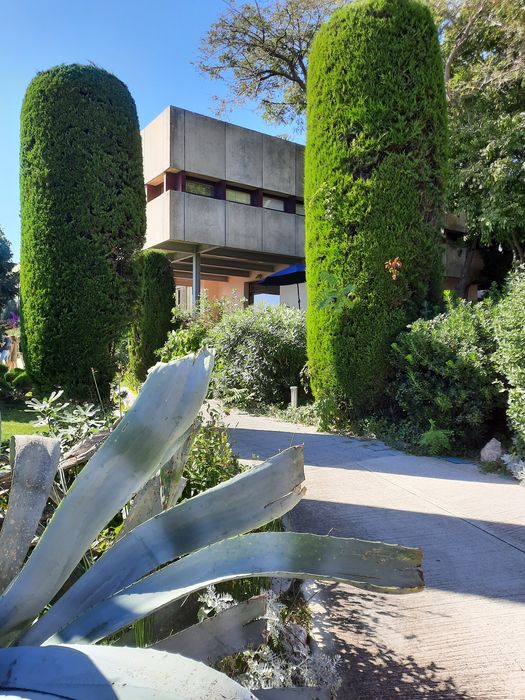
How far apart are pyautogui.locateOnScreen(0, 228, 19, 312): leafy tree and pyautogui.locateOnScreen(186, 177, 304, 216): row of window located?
25.0 feet

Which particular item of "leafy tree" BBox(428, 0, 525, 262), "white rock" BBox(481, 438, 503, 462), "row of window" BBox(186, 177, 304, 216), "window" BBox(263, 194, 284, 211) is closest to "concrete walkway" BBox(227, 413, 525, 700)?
"white rock" BBox(481, 438, 503, 462)

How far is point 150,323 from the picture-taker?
41.1 feet

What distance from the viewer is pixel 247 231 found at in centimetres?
1580

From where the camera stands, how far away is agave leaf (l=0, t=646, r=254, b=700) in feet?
2.29

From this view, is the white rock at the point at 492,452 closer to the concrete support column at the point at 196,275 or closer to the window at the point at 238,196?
the concrete support column at the point at 196,275

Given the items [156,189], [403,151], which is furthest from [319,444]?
[156,189]

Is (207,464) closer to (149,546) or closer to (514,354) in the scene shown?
(149,546)

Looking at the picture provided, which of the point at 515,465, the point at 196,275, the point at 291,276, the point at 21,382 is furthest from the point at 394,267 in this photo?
the point at 196,275

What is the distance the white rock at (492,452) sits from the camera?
16.6 ft

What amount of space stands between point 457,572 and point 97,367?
5707 mm

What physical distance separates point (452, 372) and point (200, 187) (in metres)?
12.1

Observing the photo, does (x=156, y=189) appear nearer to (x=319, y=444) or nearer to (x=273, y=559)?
(x=319, y=444)

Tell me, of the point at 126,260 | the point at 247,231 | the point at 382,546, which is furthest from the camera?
A: the point at 247,231

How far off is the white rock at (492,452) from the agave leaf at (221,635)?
183 inches
